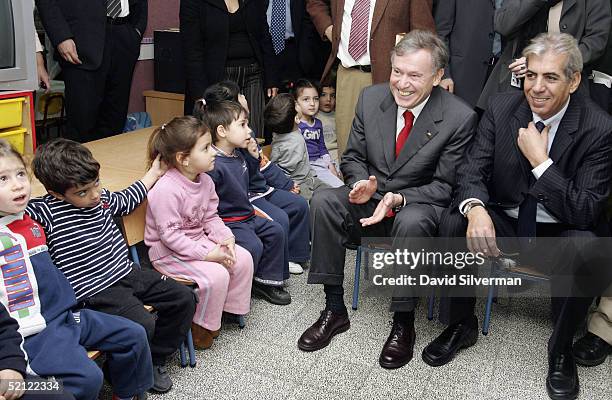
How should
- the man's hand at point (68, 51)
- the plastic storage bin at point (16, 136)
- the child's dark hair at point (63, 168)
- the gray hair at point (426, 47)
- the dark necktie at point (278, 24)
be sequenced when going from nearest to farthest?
1. the child's dark hair at point (63, 168)
2. the gray hair at point (426, 47)
3. the plastic storage bin at point (16, 136)
4. the man's hand at point (68, 51)
5. the dark necktie at point (278, 24)

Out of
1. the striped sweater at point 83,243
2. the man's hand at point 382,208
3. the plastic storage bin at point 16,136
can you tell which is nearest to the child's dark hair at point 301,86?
the man's hand at point 382,208

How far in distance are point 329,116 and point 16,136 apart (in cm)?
185

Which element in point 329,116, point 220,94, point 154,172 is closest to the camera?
point 154,172

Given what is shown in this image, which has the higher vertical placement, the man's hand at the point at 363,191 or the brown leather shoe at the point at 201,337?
the man's hand at the point at 363,191

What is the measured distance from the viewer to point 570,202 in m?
2.29

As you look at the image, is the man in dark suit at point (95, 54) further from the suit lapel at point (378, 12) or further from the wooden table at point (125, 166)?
the suit lapel at point (378, 12)

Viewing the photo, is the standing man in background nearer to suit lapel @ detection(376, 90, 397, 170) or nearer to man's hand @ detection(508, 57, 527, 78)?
man's hand @ detection(508, 57, 527, 78)

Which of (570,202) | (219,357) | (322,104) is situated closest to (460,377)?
(570,202)

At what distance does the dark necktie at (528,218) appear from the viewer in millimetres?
2393

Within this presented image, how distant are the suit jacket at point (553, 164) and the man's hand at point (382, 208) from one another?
0.26m

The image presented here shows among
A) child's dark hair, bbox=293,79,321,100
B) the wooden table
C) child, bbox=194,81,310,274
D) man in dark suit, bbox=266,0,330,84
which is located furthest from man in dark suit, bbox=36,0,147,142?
child's dark hair, bbox=293,79,321,100

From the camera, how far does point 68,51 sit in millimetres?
3016

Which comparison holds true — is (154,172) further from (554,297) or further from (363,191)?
(554,297)

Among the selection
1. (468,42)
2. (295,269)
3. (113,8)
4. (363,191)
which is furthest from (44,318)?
(468,42)
